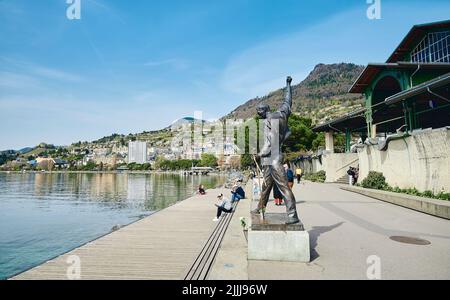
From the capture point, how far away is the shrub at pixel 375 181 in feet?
58.5

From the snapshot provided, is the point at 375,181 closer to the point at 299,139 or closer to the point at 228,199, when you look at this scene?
the point at 228,199

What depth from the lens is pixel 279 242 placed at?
17.9ft

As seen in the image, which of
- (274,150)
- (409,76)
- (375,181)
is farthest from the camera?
(409,76)

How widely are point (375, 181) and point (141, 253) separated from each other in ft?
54.0

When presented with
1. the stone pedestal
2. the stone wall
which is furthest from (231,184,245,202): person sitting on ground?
the stone pedestal

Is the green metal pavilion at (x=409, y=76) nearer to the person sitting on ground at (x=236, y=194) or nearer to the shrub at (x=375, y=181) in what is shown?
the shrub at (x=375, y=181)

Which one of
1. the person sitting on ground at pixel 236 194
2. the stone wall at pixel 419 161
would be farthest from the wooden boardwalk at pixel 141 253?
the stone wall at pixel 419 161

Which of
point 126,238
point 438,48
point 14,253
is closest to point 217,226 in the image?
point 126,238

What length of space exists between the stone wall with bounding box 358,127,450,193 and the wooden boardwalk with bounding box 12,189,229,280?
10.1 metres

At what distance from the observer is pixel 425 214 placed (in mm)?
10953

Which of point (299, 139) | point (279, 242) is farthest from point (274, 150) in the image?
point (299, 139)

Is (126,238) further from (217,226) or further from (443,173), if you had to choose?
(443,173)

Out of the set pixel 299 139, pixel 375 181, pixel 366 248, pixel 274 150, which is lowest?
pixel 366 248
